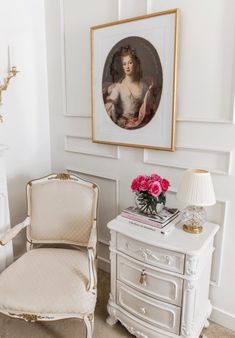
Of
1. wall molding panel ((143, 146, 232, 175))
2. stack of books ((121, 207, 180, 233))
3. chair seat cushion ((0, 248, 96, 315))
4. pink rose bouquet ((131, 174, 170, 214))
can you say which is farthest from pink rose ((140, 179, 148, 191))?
chair seat cushion ((0, 248, 96, 315))

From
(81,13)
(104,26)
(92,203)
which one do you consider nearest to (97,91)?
(104,26)

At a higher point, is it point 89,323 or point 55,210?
point 55,210

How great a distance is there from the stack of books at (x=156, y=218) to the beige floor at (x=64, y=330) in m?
0.71

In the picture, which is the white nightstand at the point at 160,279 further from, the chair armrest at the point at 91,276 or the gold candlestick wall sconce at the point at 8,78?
the gold candlestick wall sconce at the point at 8,78

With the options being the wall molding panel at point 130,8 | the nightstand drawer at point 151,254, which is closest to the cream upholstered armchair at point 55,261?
the nightstand drawer at point 151,254

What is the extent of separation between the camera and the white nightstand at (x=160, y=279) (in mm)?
1361

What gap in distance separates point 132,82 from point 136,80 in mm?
32

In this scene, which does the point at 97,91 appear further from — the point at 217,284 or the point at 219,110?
the point at 217,284

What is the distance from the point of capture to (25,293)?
1410mm

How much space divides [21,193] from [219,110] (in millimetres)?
1630

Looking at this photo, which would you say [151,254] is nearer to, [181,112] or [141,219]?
[141,219]

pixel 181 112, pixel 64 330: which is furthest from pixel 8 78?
pixel 64 330

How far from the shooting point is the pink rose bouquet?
1.50 meters

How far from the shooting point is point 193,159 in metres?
1.63
